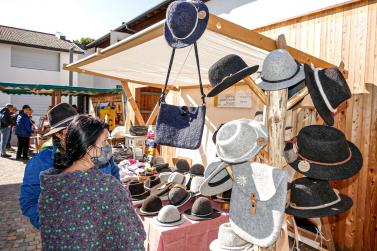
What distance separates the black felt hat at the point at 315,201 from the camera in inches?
59.5

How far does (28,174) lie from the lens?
6.80 feet

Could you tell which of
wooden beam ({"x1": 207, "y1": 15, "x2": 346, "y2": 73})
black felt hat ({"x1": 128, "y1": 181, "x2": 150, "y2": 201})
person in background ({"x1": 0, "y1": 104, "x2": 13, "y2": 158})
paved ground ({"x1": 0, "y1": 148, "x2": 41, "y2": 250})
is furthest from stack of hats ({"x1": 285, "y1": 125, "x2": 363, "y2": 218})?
person in background ({"x1": 0, "y1": 104, "x2": 13, "y2": 158})

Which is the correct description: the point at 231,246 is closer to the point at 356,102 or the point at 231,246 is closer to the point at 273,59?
the point at 273,59

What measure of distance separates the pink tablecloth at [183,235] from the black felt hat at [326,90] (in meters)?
1.92

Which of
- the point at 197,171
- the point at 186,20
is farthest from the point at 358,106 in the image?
the point at 186,20

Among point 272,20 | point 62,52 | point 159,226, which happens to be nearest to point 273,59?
point 159,226

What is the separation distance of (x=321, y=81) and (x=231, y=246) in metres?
1.51

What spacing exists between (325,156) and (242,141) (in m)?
0.47

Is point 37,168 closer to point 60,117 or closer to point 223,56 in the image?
point 60,117

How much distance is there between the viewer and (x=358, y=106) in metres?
3.85

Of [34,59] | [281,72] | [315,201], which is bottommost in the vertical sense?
[315,201]

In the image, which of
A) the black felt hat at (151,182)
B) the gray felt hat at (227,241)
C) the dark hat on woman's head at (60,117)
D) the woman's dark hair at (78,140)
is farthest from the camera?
the black felt hat at (151,182)

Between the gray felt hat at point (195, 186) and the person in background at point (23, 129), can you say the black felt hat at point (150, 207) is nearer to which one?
the gray felt hat at point (195, 186)

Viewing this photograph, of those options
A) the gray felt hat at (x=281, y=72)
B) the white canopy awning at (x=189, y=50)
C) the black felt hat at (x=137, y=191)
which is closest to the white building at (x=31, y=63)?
the white canopy awning at (x=189, y=50)
